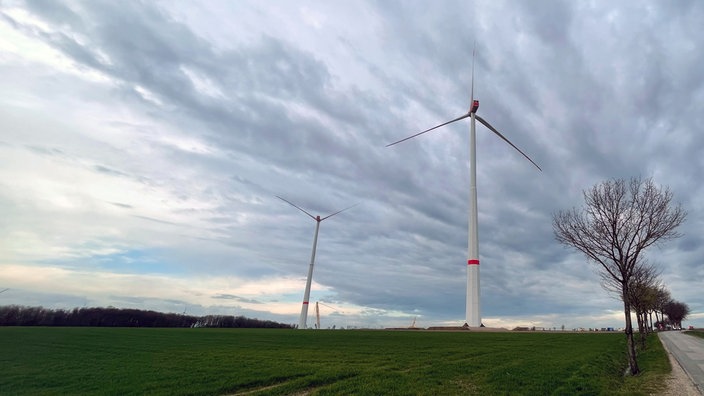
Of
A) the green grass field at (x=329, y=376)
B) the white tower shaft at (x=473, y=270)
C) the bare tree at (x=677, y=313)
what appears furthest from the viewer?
the bare tree at (x=677, y=313)

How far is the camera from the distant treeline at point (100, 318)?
485ft

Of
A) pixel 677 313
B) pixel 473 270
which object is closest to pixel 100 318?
pixel 473 270

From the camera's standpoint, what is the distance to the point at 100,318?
158 metres

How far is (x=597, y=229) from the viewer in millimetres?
26203

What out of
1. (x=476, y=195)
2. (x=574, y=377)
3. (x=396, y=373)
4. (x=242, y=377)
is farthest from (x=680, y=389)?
(x=476, y=195)

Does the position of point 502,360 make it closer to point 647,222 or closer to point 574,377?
point 574,377

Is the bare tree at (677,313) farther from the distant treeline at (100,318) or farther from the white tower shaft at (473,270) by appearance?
the distant treeline at (100,318)

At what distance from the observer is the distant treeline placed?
485ft

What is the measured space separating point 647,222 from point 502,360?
12117 millimetres

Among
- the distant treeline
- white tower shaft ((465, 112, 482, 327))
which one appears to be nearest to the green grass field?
white tower shaft ((465, 112, 482, 327))

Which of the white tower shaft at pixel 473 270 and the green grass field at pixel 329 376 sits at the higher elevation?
the white tower shaft at pixel 473 270

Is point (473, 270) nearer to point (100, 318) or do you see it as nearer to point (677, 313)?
point (677, 313)

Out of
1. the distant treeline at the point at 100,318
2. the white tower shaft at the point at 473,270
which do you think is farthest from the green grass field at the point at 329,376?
the distant treeline at the point at 100,318

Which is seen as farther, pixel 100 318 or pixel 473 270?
pixel 100 318
